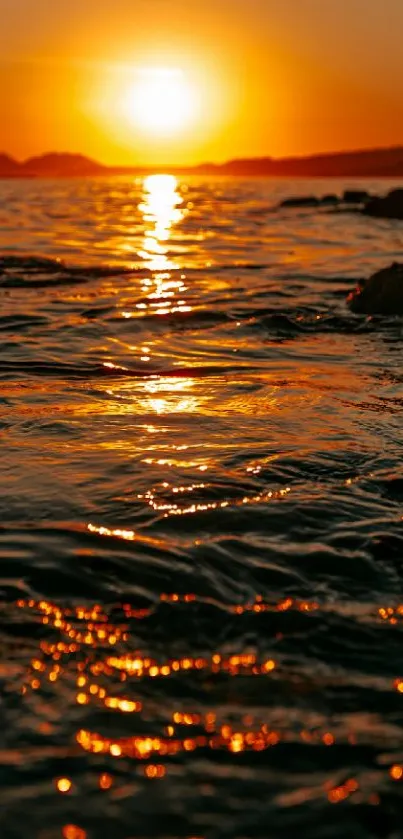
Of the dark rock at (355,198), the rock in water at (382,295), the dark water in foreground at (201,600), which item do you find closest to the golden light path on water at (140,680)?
the dark water in foreground at (201,600)

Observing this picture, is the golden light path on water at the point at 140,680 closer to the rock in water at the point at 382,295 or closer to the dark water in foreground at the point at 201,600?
the dark water in foreground at the point at 201,600

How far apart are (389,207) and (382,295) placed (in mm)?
34162

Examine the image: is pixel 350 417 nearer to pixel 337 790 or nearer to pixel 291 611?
pixel 291 611

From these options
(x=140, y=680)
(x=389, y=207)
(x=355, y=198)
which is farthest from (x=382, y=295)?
(x=355, y=198)

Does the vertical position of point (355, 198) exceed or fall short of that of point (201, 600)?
it exceeds it

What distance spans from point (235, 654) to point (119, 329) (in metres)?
9.60

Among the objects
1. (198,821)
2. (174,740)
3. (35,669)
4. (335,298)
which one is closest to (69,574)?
(35,669)

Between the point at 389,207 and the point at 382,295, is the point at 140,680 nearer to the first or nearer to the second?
the point at 382,295

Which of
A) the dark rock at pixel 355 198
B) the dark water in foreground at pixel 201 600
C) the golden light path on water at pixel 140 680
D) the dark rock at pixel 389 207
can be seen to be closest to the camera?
the dark water in foreground at pixel 201 600

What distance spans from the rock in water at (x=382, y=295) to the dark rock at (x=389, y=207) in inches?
1252

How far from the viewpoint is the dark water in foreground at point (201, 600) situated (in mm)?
2895

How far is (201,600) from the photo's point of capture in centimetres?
412

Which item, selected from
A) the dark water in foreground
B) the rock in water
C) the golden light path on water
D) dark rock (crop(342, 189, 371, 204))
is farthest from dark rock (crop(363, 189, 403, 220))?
the golden light path on water

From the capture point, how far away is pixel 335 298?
1608 cm
